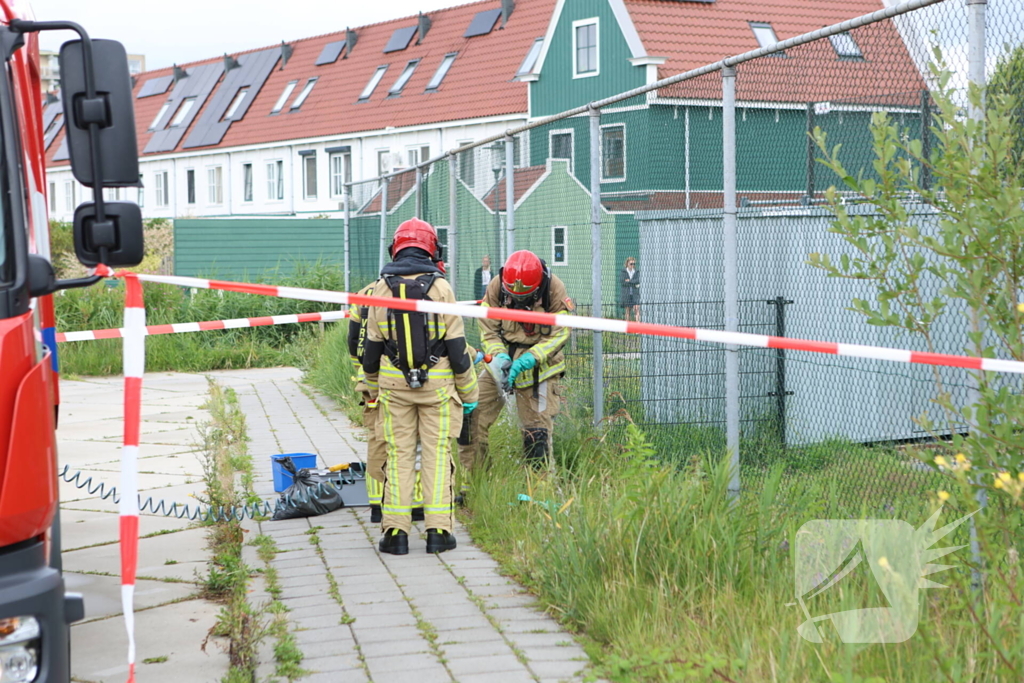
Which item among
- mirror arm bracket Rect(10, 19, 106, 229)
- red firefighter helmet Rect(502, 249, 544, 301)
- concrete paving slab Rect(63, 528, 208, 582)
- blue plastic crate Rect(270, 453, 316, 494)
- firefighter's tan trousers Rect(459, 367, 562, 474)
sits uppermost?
mirror arm bracket Rect(10, 19, 106, 229)

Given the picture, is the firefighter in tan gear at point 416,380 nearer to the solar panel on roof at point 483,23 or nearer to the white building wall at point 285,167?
the white building wall at point 285,167

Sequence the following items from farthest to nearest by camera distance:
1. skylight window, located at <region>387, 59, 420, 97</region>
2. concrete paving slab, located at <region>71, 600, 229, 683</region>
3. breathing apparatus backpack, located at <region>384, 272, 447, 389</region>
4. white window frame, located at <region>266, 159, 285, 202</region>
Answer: white window frame, located at <region>266, 159, 285, 202</region>, skylight window, located at <region>387, 59, 420, 97</region>, breathing apparatus backpack, located at <region>384, 272, 447, 389</region>, concrete paving slab, located at <region>71, 600, 229, 683</region>

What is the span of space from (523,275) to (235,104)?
43.9 m

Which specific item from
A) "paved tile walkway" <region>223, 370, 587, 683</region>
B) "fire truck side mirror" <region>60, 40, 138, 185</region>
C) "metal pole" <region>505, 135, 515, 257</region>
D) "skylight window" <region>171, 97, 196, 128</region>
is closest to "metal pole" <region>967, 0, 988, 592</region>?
"paved tile walkway" <region>223, 370, 587, 683</region>

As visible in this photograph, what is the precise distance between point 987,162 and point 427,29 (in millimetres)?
40367

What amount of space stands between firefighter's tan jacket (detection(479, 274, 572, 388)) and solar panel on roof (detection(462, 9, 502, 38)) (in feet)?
109

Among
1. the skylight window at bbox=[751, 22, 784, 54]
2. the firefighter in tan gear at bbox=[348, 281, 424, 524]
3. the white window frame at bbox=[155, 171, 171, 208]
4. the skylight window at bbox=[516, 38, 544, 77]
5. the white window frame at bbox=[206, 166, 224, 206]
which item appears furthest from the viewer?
the white window frame at bbox=[155, 171, 171, 208]

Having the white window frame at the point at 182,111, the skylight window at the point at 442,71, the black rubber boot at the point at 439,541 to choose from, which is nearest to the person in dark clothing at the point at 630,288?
the black rubber boot at the point at 439,541

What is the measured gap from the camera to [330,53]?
45938 millimetres

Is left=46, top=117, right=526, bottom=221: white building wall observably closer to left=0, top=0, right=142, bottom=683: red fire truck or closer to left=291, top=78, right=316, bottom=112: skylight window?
left=291, top=78, right=316, bottom=112: skylight window

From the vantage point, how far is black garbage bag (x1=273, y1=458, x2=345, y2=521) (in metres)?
7.38

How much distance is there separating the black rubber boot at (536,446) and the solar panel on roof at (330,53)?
131ft

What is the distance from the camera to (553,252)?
9.01m

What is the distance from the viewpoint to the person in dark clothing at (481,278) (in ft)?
36.1
